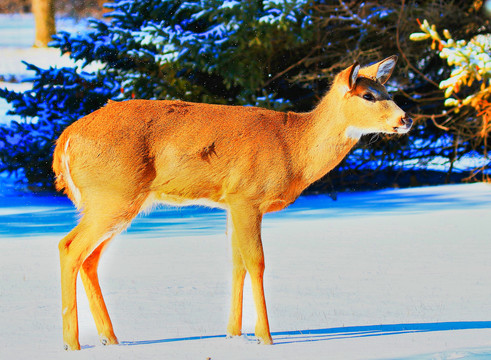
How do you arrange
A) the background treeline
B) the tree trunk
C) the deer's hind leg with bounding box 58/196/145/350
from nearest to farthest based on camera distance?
1. the deer's hind leg with bounding box 58/196/145/350
2. the background treeline
3. the tree trunk

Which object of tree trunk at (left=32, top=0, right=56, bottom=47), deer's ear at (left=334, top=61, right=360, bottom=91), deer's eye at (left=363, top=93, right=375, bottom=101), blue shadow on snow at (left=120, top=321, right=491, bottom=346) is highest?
deer's ear at (left=334, top=61, right=360, bottom=91)

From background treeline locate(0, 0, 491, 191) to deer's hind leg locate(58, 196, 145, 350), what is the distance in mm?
7360

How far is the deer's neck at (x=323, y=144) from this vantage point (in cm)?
532

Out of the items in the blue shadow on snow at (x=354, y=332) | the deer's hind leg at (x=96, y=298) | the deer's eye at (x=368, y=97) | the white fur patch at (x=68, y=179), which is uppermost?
the deer's eye at (x=368, y=97)

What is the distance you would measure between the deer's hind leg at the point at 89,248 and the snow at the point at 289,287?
145 mm

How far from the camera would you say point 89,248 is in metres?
4.98

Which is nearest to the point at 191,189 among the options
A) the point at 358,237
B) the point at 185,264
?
the point at 185,264

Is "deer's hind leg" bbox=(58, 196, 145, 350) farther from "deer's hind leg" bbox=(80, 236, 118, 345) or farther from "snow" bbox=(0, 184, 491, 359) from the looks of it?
"snow" bbox=(0, 184, 491, 359)

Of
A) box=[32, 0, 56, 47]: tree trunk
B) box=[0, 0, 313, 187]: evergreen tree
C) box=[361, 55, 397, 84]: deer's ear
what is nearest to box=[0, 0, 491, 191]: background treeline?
box=[0, 0, 313, 187]: evergreen tree

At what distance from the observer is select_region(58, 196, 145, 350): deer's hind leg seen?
493cm

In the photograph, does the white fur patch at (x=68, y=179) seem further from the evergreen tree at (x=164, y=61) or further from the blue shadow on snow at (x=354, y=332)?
the evergreen tree at (x=164, y=61)

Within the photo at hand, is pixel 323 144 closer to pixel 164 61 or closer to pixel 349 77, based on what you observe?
pixel 349 77

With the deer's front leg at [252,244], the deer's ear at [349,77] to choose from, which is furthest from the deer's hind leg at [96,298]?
the deer's ear at [349,77]

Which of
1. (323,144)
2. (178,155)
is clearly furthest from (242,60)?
(178,155)
